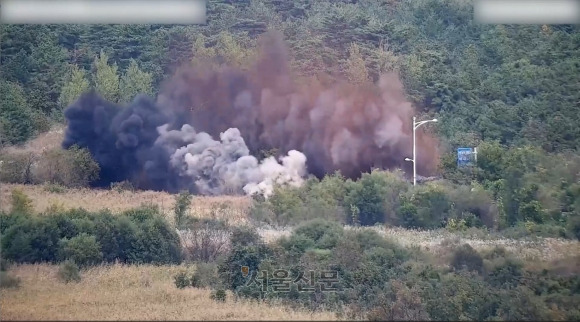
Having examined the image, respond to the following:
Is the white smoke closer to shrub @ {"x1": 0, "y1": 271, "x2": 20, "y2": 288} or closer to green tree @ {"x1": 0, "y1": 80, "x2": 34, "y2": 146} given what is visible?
green tree @ {"x1": 0, "y1": 80, "x2": 34, "y2": 146}

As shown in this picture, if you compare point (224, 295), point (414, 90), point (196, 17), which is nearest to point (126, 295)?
point (224, 295)

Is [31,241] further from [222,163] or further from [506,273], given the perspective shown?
[222,163]

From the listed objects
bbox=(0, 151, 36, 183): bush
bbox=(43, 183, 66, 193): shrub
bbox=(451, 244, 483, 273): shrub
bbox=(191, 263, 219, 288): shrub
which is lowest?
bbox=(191, 263, 219, 288): shrub

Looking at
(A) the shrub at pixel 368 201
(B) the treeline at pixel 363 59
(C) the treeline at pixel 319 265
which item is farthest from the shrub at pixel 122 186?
(A) the shrub at pixel 368 201

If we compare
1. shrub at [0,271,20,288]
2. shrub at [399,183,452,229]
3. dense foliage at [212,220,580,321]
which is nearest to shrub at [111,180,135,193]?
shrub at [399,183,452,229]

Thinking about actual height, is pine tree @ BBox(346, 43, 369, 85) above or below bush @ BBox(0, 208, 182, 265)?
above

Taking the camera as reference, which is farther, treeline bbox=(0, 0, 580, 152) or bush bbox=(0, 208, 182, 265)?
treeline bbox=(0, 0, 580, 152)
